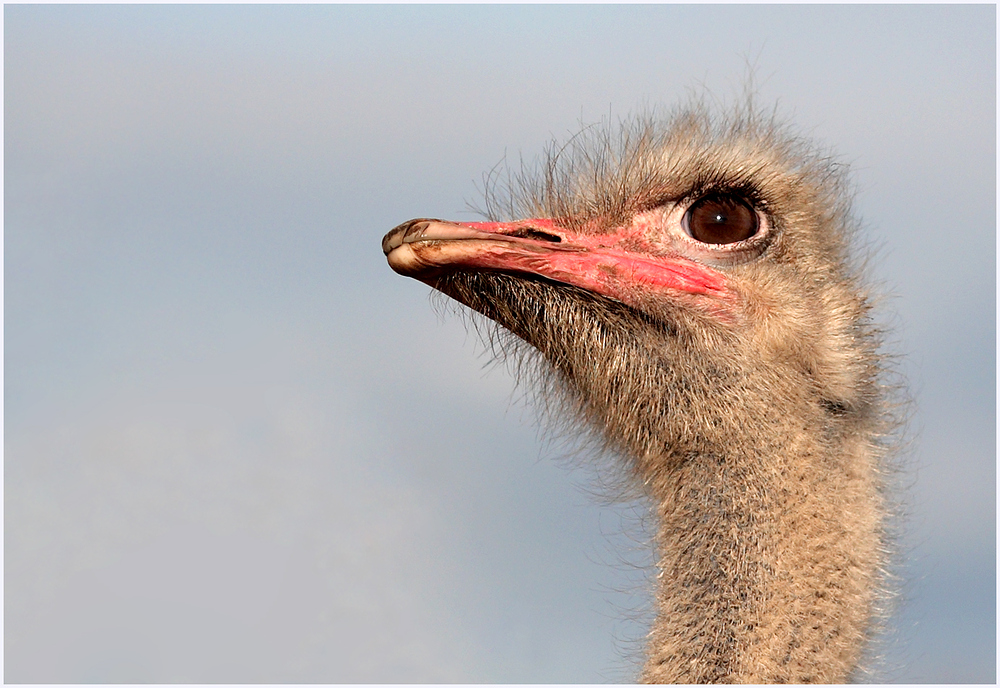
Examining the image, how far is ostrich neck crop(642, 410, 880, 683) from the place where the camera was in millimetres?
4129

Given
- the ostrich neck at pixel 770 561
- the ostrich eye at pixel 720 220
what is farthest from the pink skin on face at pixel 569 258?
the ostrich neck at pixel 770 561

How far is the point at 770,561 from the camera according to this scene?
13.8 feet

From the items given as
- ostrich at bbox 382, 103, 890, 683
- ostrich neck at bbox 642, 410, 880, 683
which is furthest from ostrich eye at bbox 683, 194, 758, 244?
ostrich neck at bbox 642, 410, 880, 683

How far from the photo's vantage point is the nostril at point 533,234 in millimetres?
4309

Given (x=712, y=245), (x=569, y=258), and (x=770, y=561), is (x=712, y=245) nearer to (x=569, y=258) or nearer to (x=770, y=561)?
(x=569, y=258)

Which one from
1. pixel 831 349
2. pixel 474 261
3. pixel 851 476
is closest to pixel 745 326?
pixel 831 349

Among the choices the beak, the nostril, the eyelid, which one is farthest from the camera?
the eyelid

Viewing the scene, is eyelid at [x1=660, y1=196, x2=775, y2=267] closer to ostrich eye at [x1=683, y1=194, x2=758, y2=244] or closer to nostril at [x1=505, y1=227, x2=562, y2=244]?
ostrich eye at [x1=683, y1=194, x2=758, y2=244]

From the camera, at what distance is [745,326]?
175 inches

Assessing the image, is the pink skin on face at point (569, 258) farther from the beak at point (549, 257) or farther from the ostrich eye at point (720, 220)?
the ostrich eye at point (720, 220)

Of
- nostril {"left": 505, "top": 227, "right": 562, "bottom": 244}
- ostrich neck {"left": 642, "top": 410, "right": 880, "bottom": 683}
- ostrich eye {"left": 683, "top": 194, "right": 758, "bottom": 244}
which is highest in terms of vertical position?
ostrich eye {"left": 683, "top": 194, "right": 758, "bottom": 244}

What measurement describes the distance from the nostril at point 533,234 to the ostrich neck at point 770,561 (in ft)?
2.64

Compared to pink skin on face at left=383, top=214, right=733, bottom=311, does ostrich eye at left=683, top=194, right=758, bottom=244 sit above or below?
above

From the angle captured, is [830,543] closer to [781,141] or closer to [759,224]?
[759,224]
